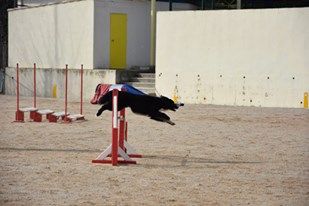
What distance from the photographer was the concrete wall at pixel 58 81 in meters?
25.6

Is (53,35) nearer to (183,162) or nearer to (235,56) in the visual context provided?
(235,56)

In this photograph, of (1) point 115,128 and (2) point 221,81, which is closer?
(1) point 115,128

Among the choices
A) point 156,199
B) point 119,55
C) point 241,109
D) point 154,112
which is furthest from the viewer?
point 119,55

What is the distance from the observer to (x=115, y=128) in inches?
387

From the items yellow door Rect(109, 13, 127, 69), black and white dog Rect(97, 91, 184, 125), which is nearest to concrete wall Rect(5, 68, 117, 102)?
yellow door Rect(109, 13, 127, 69)

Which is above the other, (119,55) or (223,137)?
(119,55)

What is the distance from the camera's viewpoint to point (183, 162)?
1059 cm

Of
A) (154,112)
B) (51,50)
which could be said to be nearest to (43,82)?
(51,50)

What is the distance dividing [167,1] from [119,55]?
3.39 meters

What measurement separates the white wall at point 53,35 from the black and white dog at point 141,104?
15.5 meters

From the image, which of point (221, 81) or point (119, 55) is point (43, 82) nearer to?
point (119, 55)

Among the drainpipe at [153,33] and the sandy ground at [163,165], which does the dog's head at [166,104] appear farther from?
the drainpipe at [153,33]

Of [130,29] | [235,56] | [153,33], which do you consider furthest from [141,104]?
[130,29]

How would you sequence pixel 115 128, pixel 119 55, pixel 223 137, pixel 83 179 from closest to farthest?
pixel 83 179 → pixel 115 128 → pixel 223 137 → pixel 119 55
